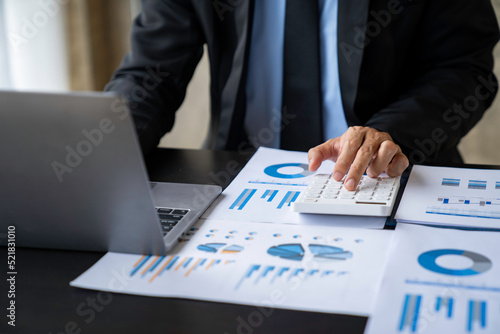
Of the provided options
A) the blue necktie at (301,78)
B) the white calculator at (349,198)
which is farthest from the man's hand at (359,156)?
the blue necktie at (301,78)

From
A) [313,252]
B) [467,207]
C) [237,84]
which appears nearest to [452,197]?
[467,207]

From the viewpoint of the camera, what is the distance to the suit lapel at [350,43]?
1120 millimetres

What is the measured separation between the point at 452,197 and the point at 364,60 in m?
0.54

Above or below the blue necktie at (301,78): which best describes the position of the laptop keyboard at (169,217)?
below

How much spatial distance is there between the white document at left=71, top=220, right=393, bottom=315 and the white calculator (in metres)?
0.03

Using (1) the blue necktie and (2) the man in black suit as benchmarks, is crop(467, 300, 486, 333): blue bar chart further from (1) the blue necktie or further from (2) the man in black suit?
(1) the blue necktie

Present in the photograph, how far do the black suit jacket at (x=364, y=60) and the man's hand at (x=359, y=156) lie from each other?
0.24m

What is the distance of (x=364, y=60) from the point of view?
1.20m

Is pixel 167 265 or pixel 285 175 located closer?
pixel 167 265

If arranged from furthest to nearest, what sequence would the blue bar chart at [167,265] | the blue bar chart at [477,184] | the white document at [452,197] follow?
the blue bar chart at [477,184] → the white document at [452,197] → the blue bar chart at [167,265]

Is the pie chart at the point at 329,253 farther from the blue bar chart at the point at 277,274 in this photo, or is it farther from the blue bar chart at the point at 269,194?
the blue bar chart at the point at 269,194

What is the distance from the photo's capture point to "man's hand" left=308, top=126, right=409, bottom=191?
0.76m

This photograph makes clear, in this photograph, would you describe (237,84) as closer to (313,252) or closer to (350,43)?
(350,43)

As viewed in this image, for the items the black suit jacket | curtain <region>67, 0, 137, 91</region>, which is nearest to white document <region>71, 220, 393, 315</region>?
the black suit jacket
